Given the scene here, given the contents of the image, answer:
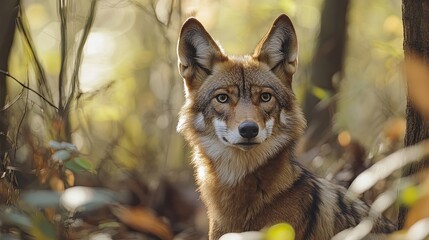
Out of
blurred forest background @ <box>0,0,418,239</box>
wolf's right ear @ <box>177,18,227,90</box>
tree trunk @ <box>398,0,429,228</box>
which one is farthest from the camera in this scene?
wolf's right ear @ <box>177,18,227,90</box>

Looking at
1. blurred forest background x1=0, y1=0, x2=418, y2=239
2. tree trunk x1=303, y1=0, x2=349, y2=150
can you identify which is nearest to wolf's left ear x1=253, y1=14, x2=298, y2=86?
blurred forest background x1=0, y1=0, x2=418, y2=239

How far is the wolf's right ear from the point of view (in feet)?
20.7

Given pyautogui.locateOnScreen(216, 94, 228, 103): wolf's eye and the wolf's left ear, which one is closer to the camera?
pyautogui.locateOnScreen(216, 94, 228, 103): wolf's eye

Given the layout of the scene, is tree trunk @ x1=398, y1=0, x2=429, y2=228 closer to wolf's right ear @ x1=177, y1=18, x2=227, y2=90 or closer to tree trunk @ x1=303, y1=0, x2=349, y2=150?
wolf's right ear @ x1=177, y1=18, x2=227, y2=90

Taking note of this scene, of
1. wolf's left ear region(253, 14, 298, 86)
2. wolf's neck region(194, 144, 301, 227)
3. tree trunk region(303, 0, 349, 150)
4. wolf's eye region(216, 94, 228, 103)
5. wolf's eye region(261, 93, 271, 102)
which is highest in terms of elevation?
tree trunk region(303, 0, 349, 150)

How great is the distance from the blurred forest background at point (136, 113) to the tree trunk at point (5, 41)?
0.10 feet

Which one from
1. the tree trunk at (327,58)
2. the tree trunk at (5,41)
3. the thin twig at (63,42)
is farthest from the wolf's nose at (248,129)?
the tree trunk at (327,58)

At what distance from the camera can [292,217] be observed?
582 cm

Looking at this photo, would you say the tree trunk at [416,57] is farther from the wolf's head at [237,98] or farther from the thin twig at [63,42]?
the thin twig at [63,42]

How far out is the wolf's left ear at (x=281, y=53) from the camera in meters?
6.36

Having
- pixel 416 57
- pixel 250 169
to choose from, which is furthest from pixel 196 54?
pixel 416 57

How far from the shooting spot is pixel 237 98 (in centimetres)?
612

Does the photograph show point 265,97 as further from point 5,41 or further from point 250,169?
point 5,41

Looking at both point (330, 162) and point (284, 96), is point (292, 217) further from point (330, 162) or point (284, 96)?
point (330, 162)
